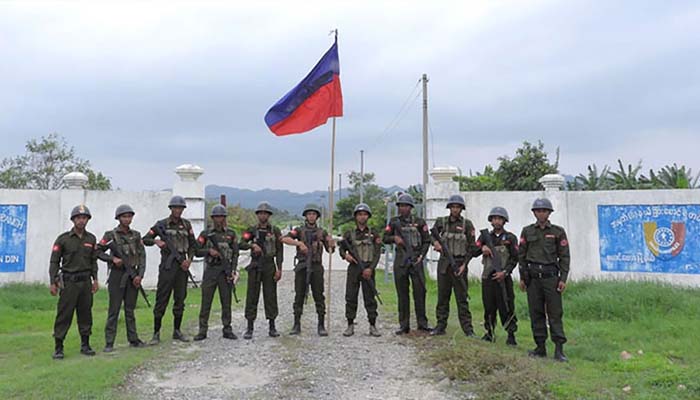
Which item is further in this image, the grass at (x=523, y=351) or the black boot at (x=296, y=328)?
the black boot at (x=296, y=328)

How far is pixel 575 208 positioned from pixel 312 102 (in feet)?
20.2

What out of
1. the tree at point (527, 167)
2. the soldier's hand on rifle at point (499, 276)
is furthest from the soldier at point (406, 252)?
the tree at point (527, 167)

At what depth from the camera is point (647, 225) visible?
10.6 meters

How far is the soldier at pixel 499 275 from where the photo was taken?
6.86 m

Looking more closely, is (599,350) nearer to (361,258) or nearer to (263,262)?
(361,258)

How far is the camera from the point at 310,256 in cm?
747

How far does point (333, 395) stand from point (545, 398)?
181cm

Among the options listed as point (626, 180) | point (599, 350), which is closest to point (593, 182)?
point (626, 180)

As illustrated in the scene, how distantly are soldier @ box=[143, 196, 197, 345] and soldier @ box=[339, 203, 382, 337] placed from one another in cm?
202

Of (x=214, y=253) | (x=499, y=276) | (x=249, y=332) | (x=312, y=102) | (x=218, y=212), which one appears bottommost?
(x=249, y=332)

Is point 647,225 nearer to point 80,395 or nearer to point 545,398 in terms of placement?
point 545,398

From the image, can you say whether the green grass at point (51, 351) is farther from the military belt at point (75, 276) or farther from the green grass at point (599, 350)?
the green grass at point (599, 350)

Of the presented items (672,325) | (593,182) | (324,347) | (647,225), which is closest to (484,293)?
(324,347)

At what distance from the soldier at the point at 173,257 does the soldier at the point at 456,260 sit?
3.23 metres
